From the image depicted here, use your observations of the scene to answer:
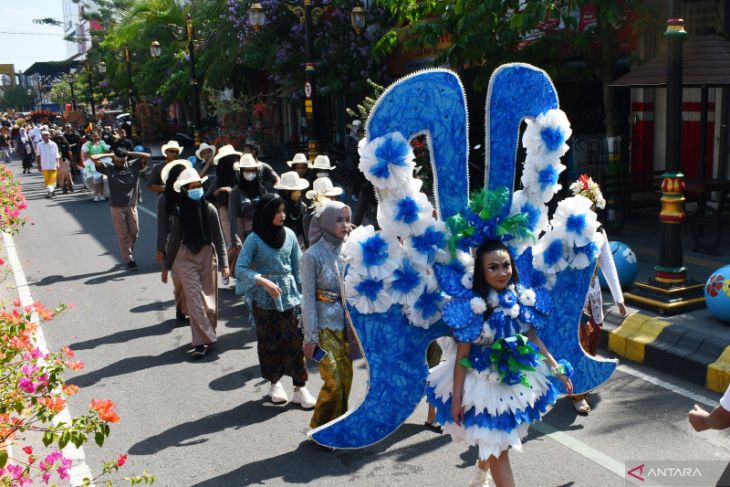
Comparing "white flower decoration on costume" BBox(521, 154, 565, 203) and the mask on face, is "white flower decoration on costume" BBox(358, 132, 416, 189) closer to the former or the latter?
"white flower decoration on costume" BBox(521, 154, 565, 203)

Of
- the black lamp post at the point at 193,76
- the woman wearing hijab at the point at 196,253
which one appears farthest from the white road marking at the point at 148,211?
the woman wearing hijab at the point at 196,253

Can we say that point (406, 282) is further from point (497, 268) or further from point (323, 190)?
point (323, 190)

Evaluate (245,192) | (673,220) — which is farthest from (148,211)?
(673,220)

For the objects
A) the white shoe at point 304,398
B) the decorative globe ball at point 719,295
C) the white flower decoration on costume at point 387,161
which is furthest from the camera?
the decorative globe ball at point 719,295

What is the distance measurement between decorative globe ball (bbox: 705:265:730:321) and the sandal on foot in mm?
2136

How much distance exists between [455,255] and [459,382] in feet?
2.24

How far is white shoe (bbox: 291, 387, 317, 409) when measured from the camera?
659 centimetres

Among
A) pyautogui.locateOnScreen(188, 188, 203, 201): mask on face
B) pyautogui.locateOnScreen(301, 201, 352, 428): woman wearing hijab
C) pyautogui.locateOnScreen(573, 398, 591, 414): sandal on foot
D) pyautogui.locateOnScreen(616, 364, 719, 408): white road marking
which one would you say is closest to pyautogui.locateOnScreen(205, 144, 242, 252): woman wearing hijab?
pyautogui.locateOnScreen(188, 188, 203, 201): mask on face

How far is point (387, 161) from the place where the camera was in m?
4.15

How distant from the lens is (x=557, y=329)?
4.90 metres

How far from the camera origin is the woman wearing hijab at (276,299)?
21.4ft

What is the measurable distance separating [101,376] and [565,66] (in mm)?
9366

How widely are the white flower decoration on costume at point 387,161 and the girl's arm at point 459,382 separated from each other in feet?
3.12

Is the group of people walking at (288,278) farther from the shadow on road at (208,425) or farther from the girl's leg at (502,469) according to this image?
the shadow on road at (208,425)
